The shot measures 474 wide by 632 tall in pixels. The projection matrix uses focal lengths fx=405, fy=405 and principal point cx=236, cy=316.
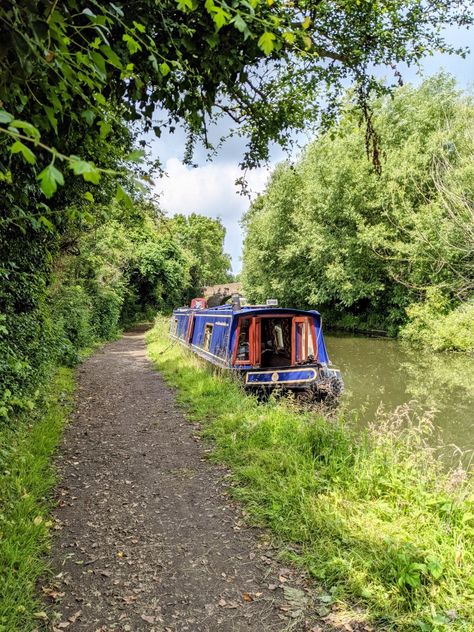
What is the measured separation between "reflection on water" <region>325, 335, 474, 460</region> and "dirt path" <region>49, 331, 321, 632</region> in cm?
292

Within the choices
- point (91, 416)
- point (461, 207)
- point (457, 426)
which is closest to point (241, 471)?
point (91, 416)

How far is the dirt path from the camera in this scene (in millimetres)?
2598

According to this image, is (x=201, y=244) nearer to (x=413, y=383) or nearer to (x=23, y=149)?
(x=413, y=383)

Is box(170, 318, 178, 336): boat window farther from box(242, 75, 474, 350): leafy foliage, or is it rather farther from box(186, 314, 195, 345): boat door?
box(242, 75, 474, 350): leafy foliage

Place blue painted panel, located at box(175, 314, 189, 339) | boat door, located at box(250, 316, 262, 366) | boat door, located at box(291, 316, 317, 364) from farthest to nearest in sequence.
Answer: blue painted panel, located at box(175, 314, 189, 339)
boat door, located at box(291, 316, 317, 364)
boat door, located at box(250, 316, 262, 366)

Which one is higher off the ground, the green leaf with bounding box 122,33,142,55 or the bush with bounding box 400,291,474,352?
the green leaf with bounding box 122,33,142,55

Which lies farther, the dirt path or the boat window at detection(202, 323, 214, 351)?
the boat window at detection(202, 323, 214, 351)

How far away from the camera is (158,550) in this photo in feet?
10.6

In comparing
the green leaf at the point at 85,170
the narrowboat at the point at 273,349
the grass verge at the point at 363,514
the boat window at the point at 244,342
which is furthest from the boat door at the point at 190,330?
the green leaf at the point at 85,170

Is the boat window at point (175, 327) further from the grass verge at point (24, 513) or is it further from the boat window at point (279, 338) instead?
the grass verge at point (24, 513)

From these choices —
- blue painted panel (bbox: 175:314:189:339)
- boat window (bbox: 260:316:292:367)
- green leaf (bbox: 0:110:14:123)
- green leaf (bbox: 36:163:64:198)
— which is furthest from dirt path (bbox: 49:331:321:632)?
blue painted panel (bbox: 175:314:189:339)

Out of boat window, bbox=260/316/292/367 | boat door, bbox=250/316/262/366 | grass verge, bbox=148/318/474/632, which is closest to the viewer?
grass verge, bbox=148/318/474/632

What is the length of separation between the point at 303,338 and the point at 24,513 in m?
6.33

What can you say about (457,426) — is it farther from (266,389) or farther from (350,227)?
(350,227)
